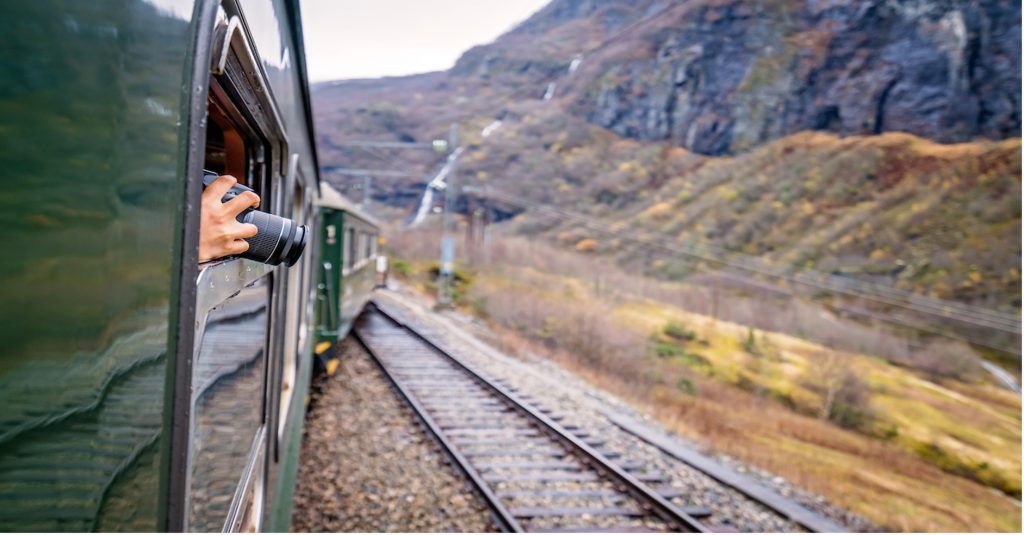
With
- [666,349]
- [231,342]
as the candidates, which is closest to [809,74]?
[666,349]

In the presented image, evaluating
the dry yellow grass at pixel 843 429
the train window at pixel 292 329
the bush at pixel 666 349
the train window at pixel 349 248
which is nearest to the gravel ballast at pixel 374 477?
the train window at pixel 292 329

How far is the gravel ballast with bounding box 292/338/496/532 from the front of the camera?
5.27m

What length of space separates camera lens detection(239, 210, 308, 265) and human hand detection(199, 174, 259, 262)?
0.05 meters

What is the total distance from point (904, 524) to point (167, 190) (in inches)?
311

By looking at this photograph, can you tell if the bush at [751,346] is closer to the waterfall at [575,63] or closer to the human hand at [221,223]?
the human hand at [221,223]

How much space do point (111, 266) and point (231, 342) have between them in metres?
0.93

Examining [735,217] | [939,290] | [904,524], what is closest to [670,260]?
[735,217]

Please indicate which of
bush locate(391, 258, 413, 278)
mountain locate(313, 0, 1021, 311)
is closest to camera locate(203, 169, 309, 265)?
mountain locate(313, 0, 1021, 311)

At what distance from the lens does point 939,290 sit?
32.3 meters

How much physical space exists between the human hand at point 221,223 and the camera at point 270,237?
0.03 meters

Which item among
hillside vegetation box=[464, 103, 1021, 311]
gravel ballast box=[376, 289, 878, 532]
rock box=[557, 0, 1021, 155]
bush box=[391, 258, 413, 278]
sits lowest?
gravel ballast box=[376, 289, 878, 532]

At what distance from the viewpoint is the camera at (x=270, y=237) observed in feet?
4.06

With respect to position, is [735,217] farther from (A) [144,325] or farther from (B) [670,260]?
(A) [144,325]

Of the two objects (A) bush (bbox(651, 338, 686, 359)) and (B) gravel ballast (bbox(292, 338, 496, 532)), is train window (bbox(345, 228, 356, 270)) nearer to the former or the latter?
(B) gravel ballast (bbox(292, 338, 496, 532))
